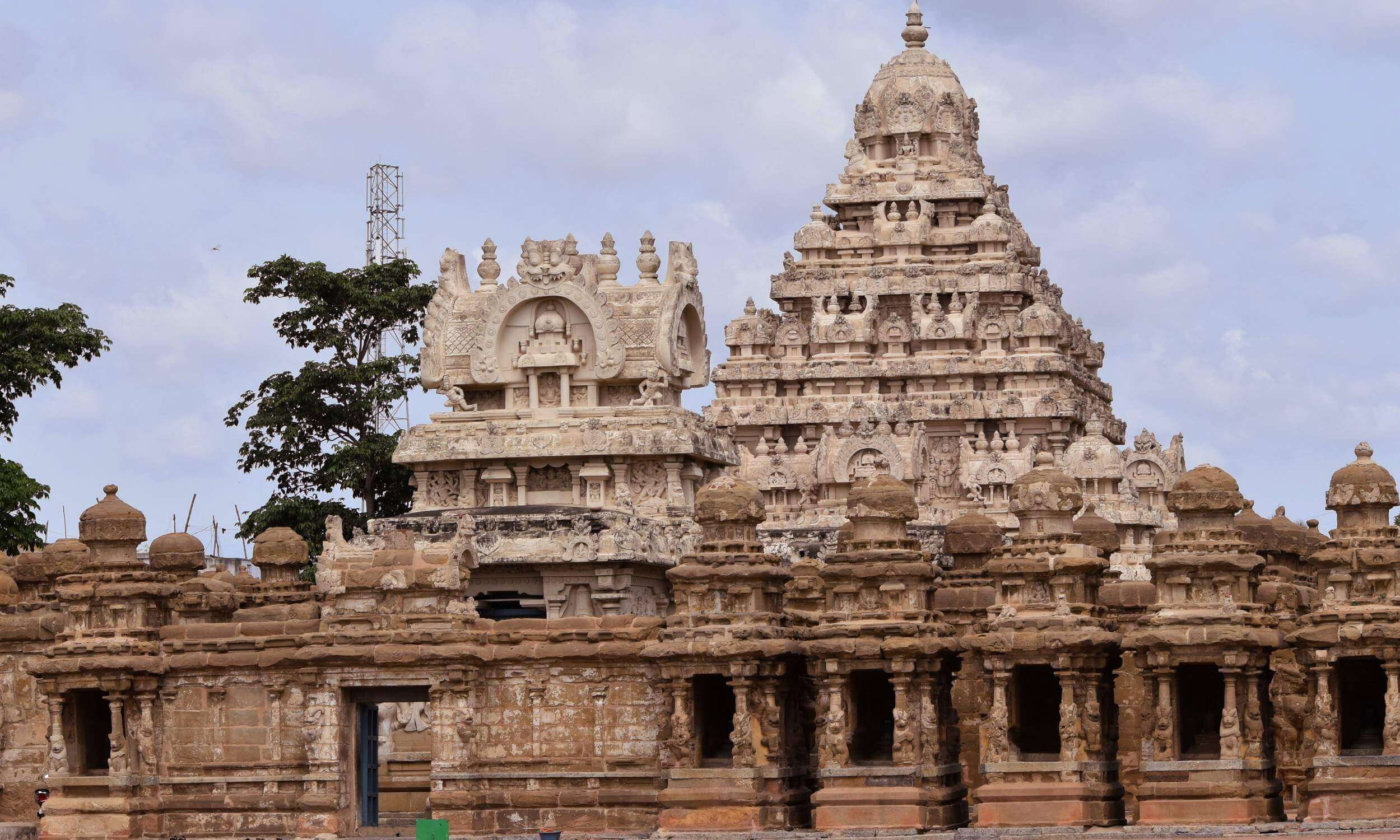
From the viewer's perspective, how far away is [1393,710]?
47.1 meters

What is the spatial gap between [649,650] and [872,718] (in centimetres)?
352

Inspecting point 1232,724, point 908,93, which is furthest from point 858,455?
point 1232,724

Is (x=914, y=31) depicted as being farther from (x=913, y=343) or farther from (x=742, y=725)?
(x=742, y=725)

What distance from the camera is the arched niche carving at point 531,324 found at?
5962 centimetres

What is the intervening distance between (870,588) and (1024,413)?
36.8 m

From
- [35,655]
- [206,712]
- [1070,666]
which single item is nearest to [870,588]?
[1070,666]

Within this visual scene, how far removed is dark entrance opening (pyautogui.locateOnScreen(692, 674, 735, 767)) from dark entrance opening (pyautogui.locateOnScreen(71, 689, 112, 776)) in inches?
372

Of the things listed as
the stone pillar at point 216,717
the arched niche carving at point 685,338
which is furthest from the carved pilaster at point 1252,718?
the stone pillar at point 216,717

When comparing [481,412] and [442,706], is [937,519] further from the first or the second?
[442,706]

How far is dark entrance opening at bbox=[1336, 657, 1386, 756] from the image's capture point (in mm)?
48250

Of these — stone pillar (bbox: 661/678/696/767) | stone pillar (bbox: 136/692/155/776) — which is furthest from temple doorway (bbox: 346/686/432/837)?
stone pillar (bbox: 661/678/696/767)

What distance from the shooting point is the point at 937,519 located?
260 ft

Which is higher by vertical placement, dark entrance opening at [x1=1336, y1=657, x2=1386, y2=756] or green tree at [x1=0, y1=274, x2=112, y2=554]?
green tree at [x1=0, y1=274, x2=112, y2=554]

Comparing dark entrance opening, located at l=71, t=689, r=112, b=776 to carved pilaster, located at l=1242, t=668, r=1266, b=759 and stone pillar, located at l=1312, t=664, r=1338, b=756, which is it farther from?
stone pillar, located at l=1312, t=664, r=1338, b=756
